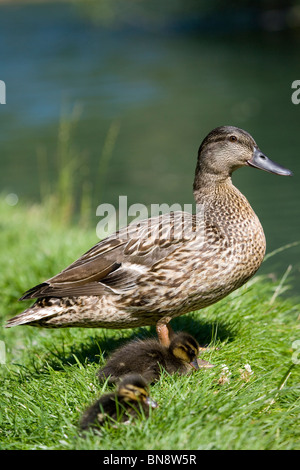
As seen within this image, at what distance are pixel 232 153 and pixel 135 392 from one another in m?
1.76

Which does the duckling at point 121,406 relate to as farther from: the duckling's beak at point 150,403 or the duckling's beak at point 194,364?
the duckling's beak at point 194,364

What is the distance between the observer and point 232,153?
4.11 m

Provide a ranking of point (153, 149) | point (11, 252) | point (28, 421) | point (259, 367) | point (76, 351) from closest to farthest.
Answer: point (28, 421) → point (259, 367) → point (76, 351) → point (11, 252) → point (153, 149)

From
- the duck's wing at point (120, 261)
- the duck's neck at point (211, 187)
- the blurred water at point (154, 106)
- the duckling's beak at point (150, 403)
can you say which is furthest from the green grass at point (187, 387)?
the blurred water at point (154, 106)

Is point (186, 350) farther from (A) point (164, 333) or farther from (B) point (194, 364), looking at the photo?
(A) point (164, 333)

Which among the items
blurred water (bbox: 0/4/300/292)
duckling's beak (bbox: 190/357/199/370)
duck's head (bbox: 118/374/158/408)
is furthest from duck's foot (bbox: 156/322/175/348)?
blurred water (bbox: 0/4/300/292)

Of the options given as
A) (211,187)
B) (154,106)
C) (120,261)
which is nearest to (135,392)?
(120,261)

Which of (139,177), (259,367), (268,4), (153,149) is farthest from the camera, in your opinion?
(268,4)

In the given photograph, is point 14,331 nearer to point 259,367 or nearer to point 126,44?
point 259,367

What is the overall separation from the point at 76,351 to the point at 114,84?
53.3ft

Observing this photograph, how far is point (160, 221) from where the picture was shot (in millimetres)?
3896

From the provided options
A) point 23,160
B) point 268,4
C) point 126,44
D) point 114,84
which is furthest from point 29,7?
point 23,160

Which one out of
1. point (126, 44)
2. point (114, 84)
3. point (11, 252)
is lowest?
point (11, 252)

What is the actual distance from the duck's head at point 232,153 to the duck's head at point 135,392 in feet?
5.46
